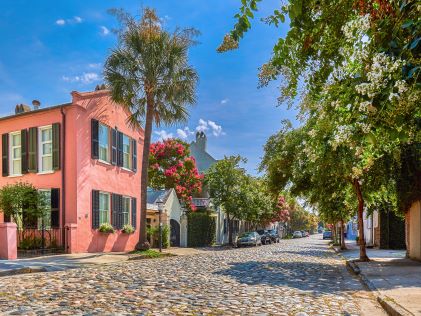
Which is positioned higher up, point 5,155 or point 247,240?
point 5,155

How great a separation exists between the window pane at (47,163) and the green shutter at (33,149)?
323 millimetres

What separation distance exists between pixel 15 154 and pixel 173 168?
21786 mm

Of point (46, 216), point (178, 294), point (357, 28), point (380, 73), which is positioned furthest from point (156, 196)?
point (380, 73)

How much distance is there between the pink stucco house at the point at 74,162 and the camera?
2075cm

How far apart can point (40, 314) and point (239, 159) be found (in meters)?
35.4

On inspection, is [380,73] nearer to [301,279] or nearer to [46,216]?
[301,279]

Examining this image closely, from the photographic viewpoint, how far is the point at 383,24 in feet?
13.9

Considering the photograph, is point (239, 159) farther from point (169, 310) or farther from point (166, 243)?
point (169, 310)

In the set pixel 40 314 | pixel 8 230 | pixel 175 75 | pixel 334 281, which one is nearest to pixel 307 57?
pixel 40 314

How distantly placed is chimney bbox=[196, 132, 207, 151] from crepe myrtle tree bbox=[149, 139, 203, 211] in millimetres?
13019

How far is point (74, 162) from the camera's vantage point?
20.8 m

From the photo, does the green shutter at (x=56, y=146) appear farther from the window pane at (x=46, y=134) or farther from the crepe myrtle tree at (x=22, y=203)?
the crepe myrtle tree at (x=22, y=203)

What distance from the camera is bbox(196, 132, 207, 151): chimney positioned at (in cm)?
6019

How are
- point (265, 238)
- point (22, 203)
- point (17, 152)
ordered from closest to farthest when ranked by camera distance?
point (22, 203) < point (17, 152) < point (265, 238)
